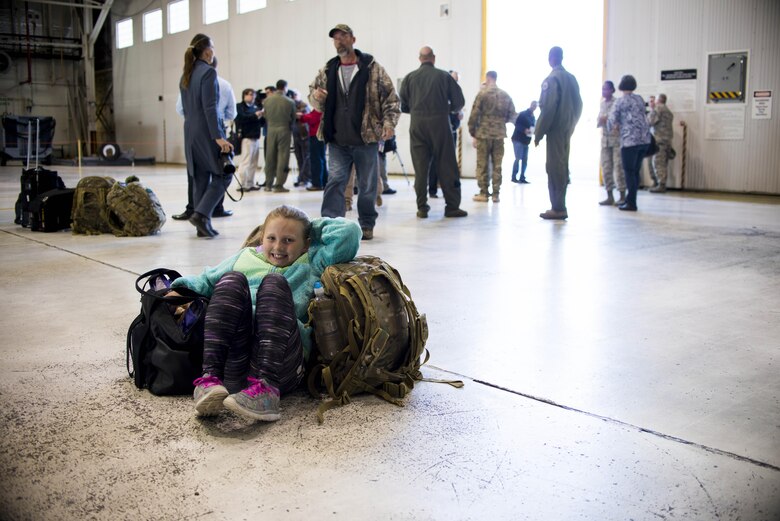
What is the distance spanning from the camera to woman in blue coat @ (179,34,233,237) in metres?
6.94

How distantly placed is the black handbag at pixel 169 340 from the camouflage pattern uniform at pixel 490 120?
8.31 metres

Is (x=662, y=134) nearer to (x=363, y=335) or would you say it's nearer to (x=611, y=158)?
(x=611, y=158)

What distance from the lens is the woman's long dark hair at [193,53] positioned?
702 cm

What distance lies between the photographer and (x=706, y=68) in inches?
514

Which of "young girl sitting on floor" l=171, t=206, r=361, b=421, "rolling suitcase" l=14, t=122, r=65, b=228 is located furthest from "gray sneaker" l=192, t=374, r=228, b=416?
"rolling suitcase" l=14, t=122, r=65, b=228

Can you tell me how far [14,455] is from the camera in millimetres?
2305

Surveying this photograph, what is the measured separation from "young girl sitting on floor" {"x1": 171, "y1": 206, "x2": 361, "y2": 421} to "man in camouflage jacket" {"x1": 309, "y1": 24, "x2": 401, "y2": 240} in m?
3.78

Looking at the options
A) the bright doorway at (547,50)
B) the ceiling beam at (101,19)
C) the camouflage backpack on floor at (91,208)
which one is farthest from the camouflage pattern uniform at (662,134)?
the ceiling beam at (101,19)

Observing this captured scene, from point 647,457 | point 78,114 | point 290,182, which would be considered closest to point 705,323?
point 647,457

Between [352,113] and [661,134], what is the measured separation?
318 inches

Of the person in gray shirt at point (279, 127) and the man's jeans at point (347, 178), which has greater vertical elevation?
the person in gray shirt at point (279, 127)

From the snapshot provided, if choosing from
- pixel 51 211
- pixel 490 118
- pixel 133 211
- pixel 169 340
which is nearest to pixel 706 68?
pixel 490 118

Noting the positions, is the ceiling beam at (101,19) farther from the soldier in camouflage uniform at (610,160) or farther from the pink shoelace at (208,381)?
the pink shoelace at (208,381)

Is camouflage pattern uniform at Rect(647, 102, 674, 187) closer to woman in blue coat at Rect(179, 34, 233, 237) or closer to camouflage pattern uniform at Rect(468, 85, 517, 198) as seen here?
camouflage pattern uniform at Rect(468, 85, 517, 198)
